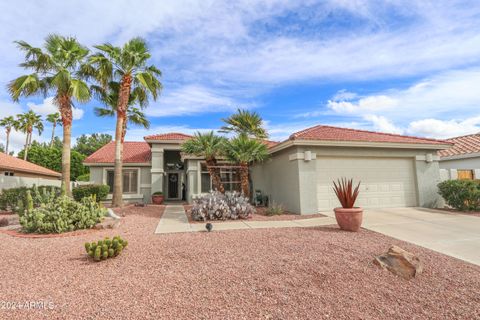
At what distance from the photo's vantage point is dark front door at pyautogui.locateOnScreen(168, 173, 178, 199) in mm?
22062

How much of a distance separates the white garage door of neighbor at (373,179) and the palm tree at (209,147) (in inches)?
185

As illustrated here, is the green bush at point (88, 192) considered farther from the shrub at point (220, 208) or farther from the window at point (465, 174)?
the window at point (465, 174)

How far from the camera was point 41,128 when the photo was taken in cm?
4031

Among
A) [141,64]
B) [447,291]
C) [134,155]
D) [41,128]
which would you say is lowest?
[447,291]

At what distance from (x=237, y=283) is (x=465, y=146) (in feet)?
64.5

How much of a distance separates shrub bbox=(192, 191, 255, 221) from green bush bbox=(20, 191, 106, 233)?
11.1 feet

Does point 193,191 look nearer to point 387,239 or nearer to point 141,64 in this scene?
point 141,64

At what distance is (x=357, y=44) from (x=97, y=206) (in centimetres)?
1161

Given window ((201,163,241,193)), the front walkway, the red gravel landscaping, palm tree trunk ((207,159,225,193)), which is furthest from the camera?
window ((201,163,241,193))

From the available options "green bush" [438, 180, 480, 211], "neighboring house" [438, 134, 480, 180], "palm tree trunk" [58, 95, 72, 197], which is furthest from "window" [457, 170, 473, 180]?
"palm tree trunk" [58, 95, 72, 197]

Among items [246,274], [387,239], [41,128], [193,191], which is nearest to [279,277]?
[246,274]

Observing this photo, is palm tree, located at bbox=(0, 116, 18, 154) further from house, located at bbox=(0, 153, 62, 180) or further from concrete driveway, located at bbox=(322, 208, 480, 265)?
concrete driveway, located at bbox=(322, 208, 480, 265)

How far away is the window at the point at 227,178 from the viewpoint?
13800 mm

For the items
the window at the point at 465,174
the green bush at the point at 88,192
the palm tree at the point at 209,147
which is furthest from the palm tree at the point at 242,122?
the window at the point at 465,174
